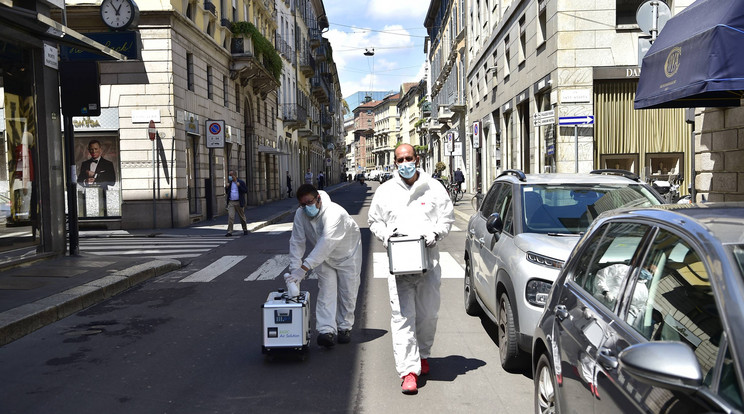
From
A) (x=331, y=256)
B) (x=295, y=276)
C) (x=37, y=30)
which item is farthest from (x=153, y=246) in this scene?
(x=295, y=276)

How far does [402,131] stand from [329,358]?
118861mm

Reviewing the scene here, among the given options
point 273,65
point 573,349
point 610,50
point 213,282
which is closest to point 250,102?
point 273,65

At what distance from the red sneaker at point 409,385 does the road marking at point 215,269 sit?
6.06 metres

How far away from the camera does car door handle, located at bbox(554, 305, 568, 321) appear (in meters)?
3.32

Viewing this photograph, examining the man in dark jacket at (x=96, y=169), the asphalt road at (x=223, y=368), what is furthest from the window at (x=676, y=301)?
the man in dark jacket at (x=96, y=169)

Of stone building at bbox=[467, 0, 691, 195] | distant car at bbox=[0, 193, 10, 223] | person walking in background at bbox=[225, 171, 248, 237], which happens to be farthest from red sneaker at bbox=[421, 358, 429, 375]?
person walking in background at bbox=[225, 171, 248, 237]

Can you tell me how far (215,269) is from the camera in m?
11.3

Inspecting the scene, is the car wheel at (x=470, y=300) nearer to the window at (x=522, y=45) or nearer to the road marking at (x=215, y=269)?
the road marking at (x=215, y=269)

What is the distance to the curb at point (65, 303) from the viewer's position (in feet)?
21.8

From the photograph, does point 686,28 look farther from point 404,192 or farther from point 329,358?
point 329,358

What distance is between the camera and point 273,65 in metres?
34.0

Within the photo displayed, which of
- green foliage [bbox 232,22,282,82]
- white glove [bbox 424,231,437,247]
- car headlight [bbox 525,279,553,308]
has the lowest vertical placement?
car headlight [bbox 525,279,553,308]

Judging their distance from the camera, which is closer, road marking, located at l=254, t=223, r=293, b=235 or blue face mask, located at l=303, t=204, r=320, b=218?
blue face mask, located at l=303, t=204, r=320, b=218

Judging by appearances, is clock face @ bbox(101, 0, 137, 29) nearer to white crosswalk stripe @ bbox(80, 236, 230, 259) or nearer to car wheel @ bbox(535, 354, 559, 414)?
white crosswalk stripe @ bbox(80, 236, 230, 259)
